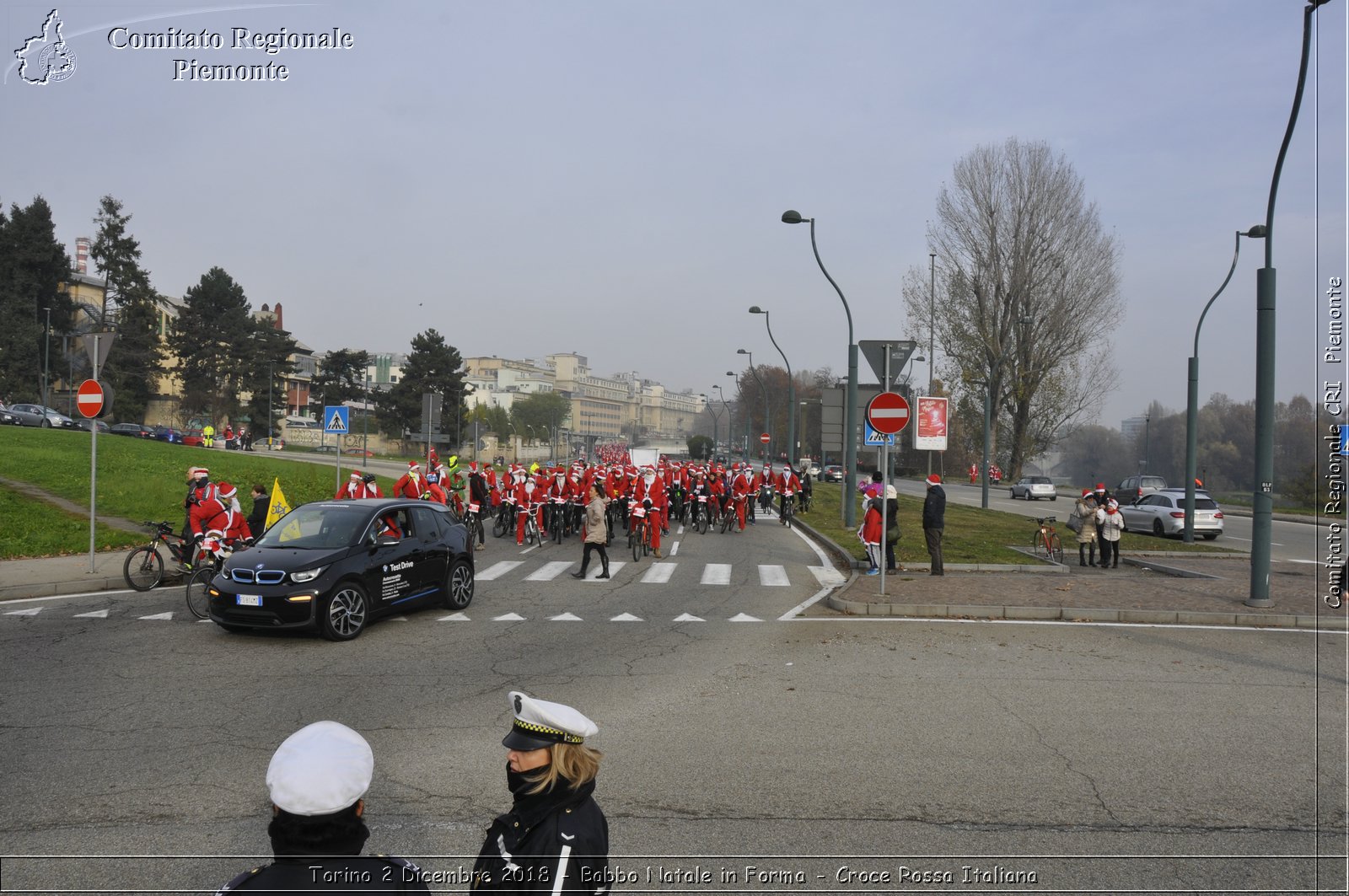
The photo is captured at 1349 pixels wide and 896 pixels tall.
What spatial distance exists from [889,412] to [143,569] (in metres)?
10.8

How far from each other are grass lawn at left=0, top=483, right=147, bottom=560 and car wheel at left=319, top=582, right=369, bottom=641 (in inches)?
364

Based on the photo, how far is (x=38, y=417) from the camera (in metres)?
49.4

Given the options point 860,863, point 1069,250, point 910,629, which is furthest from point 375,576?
point 1069,250

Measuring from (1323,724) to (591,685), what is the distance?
5.76 meters

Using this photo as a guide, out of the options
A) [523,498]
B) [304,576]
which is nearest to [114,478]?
[523,498]

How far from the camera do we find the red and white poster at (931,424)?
24.0m

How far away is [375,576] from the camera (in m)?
10.5

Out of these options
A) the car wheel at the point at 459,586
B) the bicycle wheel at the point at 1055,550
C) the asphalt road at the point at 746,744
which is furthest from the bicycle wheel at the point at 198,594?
the bicycle wheel at the point at 1055,550

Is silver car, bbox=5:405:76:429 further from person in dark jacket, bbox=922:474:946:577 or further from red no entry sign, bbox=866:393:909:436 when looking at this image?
red no entry sign, bbox=866:393:909:436

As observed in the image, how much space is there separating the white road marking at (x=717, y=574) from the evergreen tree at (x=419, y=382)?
66285 mm

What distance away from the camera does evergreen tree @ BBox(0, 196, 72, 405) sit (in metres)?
63.1

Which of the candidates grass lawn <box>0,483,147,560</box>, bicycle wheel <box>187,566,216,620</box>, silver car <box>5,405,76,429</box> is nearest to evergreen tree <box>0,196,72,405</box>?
silver car <box>5,405,76,429</box>

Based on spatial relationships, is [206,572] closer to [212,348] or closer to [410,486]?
[410,486]

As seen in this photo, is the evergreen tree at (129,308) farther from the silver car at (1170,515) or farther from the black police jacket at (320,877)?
the black police jacket at (320,877)
